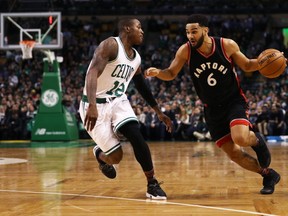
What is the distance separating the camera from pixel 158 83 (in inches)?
A: 931

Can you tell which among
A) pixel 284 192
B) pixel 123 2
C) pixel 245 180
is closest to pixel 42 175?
pixel 245 180

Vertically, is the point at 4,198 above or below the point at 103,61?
below

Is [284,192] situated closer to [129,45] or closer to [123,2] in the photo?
[129,45]

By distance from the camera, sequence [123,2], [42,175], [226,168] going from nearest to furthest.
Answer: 1. [42,175]
2. [226,168]
3. [123,2]

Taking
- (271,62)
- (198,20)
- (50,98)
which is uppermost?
(198,20)

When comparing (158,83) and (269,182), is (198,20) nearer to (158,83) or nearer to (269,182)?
(269,182)

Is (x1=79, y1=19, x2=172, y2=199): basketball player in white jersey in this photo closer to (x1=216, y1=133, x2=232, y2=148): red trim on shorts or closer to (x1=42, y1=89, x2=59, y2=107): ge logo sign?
(x1=216, y1=133, x2=232, y2=148): red trim on shorts

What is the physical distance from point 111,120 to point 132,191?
817 mm

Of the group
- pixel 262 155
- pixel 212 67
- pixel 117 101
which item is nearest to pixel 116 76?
pixel 117 101

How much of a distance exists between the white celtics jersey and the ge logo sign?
12.5 metres

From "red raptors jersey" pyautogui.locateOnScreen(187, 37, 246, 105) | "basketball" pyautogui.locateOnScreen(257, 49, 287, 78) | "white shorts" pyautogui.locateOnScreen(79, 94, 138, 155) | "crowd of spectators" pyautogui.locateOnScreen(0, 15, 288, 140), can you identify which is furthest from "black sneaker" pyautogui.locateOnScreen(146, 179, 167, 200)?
"crowd of spectators" pyautogui.locateOnScreen(0, 15, 288, 140)

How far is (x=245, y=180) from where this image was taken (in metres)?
7.27

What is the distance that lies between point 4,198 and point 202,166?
4.30 m

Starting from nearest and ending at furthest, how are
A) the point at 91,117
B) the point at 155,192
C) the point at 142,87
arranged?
the point at 91,117, the point at 155,192, the point at 142,87
